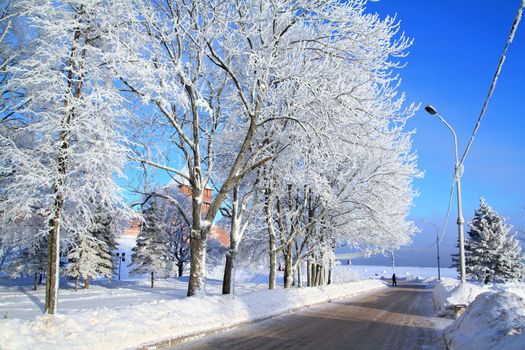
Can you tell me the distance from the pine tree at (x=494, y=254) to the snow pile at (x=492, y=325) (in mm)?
40414

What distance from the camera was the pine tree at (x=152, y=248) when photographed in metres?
40.1

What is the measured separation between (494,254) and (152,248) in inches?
1465

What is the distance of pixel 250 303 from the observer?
44.4ft

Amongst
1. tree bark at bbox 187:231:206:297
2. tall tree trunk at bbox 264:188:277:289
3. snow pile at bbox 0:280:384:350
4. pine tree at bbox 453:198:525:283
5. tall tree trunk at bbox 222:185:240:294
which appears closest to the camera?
snow pile at bbox 0:280:384:350

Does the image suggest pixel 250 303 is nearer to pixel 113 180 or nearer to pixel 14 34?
pixel 113 180

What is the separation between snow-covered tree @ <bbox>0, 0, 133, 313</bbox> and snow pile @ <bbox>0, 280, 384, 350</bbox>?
3.04 meters

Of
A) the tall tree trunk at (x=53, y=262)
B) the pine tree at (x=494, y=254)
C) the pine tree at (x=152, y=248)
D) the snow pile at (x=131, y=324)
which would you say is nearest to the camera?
the snow pile at (x=131, y=324)

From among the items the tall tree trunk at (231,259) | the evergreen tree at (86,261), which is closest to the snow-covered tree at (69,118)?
the tall tree trunk at (231,259)

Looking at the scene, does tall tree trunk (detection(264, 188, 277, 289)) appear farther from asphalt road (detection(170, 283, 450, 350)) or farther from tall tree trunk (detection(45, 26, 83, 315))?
tall tree trunk (detection(45, 26, 83, 315))

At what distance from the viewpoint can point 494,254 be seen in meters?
44.1

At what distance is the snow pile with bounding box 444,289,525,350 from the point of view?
5.60m

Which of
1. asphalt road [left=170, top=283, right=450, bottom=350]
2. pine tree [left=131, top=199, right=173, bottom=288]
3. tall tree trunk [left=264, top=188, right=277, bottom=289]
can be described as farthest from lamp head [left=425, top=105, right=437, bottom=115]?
pine tree [left=131, top=199, right=173, bottom=288]

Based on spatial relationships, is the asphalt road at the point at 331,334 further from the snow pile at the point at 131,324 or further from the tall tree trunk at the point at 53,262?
the tall tree trunk at the point at 53,262

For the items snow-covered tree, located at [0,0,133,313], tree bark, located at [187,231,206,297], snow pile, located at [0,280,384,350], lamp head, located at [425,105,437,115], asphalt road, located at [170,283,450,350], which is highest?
lamp head, located at [425,105,437,115]
